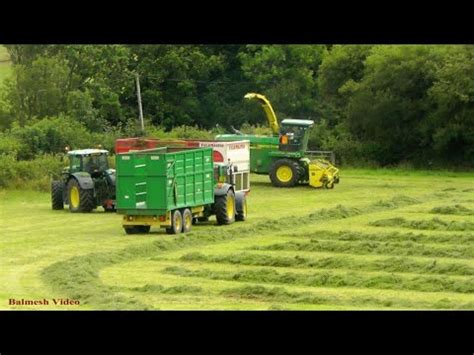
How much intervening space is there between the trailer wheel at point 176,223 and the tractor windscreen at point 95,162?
206 inches

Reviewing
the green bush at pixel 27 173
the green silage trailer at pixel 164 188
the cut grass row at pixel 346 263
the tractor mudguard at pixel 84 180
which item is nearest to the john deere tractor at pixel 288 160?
the green bush at pixel 27 173

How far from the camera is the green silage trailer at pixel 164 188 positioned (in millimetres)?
25031

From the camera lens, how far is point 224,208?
2809 cm

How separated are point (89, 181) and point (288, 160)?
10.5m

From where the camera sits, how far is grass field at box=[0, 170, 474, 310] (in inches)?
679

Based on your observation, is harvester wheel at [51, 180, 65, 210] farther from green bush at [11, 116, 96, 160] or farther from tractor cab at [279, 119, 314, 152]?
tractor cab at [279, 119, 314, 152]

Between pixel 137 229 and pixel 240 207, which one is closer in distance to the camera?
pixel 137 229

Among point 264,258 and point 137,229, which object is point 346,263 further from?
point 137,229

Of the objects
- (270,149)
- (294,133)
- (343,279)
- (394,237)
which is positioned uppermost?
(294,133)

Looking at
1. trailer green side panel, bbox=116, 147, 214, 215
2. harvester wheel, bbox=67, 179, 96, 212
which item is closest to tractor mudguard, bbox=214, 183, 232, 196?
trailer green side panel, bbox=116, 147, 214, 215

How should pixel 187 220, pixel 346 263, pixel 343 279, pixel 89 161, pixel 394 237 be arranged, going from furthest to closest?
pixel 89 161
pixel 187 220
pixel 394 237
pixel 346 263
pixel 343 279

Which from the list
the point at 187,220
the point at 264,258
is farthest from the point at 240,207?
the point at 264,258

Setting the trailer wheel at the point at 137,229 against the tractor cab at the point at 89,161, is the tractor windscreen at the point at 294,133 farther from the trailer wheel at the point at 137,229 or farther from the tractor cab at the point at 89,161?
the trailer wheel at the point at 137,229

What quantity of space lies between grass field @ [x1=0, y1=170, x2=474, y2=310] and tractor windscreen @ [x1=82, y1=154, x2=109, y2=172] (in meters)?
1.25
